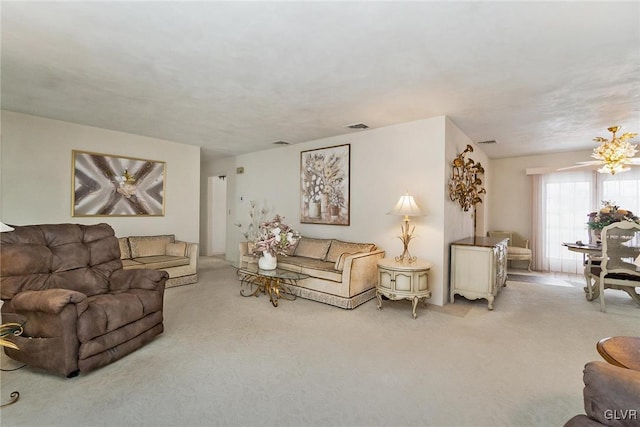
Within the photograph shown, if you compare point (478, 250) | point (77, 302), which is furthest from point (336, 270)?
point (77, 302)

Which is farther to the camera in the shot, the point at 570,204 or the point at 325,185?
→ the point at 570,204

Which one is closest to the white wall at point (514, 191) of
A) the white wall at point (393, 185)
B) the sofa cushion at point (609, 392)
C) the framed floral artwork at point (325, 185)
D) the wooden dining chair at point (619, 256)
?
the white wall at point (393, 185)

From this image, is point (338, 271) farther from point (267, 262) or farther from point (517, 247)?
point (517, 247)

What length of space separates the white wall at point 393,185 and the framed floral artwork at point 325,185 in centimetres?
12


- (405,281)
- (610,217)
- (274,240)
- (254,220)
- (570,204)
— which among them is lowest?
(405,281)

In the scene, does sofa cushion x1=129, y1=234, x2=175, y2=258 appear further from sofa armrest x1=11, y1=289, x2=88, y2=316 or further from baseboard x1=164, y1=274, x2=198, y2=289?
sofa armrest x1=11, y1=289, x2=88, y2=316

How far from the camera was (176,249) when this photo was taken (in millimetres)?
5262

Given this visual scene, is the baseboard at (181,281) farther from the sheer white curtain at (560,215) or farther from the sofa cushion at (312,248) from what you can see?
the sheer white curtain at (560,215)

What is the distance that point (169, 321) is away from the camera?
338 centimetres

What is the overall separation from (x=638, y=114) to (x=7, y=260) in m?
6.85

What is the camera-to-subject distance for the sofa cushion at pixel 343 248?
4.54 metres

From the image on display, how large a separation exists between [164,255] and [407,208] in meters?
4.19

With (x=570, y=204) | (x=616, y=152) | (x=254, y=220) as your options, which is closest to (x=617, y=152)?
(x=616, y=152)

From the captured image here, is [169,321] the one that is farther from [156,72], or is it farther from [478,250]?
[478,250]
